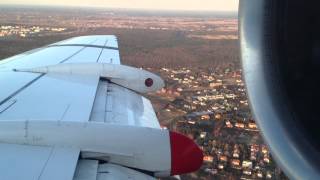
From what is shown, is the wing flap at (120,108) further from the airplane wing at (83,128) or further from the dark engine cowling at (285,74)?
the dark engine cowling at (285,74)

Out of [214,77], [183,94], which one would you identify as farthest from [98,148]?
[214,77]


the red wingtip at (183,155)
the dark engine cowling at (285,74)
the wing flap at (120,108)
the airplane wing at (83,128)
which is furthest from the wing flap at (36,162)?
the dark engine cowling at (285,74)

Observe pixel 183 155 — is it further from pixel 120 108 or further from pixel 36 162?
pixel 120 108

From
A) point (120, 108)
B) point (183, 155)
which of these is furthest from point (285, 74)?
point (120, 108)

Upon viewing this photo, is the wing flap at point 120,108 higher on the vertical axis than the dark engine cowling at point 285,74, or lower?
lower

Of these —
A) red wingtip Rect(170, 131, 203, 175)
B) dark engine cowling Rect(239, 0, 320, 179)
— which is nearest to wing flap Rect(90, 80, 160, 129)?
red wingtip Rect(170, 131, 203, 175)

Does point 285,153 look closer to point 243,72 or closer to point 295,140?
point 295,140

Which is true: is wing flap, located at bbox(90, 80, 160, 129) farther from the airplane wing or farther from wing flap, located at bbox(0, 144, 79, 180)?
wing flap, located at bbox(0, 144, 79, 180)
